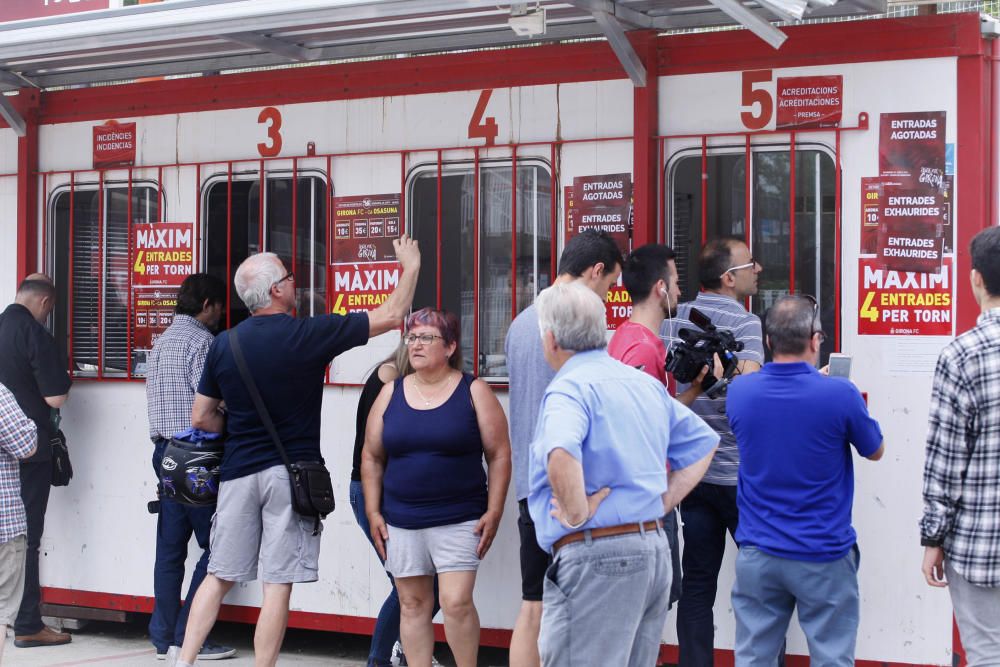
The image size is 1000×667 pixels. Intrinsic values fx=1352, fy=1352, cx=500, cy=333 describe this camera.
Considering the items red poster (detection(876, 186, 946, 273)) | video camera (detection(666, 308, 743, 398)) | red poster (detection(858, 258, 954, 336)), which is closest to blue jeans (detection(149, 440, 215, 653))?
video camera (detection(666, 308, 743, 398))

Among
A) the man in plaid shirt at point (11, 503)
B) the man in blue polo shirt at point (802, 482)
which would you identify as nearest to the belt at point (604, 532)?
the man in blue polo shirt at point (802, 482)

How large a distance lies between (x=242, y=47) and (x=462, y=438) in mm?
2505

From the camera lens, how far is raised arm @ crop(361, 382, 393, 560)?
586cm

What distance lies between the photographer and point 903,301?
5770mm

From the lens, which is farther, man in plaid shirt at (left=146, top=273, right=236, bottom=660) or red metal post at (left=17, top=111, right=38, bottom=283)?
red metal post at (left=17, top=111, right=38, bottom=283)

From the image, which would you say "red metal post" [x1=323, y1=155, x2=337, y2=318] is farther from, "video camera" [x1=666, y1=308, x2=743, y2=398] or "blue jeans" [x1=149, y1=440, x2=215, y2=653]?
"video camera" [x1=666, y1=308, x2=743, y2=398]

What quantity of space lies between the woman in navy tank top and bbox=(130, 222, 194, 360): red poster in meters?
2.03

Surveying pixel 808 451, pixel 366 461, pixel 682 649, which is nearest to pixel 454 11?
pixel 366 461

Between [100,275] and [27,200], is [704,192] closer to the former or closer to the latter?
[100,275]

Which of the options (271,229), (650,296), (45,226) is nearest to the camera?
(650,296)

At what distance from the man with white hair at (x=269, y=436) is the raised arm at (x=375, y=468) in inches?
9.2

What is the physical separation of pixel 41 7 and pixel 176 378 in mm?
1904

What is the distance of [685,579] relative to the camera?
18.4ft

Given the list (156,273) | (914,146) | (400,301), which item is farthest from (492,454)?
(156,273)
